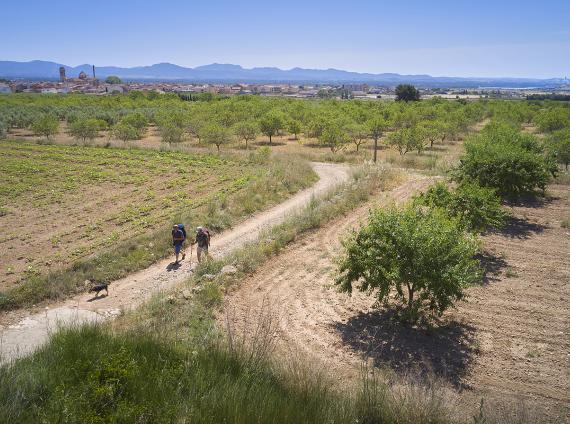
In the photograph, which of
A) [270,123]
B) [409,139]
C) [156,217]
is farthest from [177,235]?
[270,123]

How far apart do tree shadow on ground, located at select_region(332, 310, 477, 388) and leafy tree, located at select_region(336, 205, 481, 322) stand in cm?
54

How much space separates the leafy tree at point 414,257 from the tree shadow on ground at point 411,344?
1.76 ft

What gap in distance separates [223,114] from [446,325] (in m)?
45.3

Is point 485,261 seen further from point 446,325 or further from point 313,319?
point 313,319

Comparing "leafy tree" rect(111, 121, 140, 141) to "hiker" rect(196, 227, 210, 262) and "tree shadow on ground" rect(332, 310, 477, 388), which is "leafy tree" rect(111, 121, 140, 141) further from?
"tree shadow on ground" rect(332, 310, 477, 388)

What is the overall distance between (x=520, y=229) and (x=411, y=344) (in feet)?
32.5

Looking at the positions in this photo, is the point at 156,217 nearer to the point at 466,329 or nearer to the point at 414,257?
the point at 414,257

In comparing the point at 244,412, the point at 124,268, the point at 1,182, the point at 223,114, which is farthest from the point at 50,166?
the point at 244,412

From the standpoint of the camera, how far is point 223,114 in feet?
168

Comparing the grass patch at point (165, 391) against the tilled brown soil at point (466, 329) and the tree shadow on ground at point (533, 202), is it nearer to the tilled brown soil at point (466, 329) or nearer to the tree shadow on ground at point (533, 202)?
the tilled brown soil at point (466, 329)

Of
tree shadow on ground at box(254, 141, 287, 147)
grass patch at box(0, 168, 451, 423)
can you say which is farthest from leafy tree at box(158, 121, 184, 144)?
grass patch at box(0, 168, 451, 423)

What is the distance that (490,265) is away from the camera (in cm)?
1305

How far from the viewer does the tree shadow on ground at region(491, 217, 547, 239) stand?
1571 centimetres

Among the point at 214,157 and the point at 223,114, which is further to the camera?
the point at 223,114
